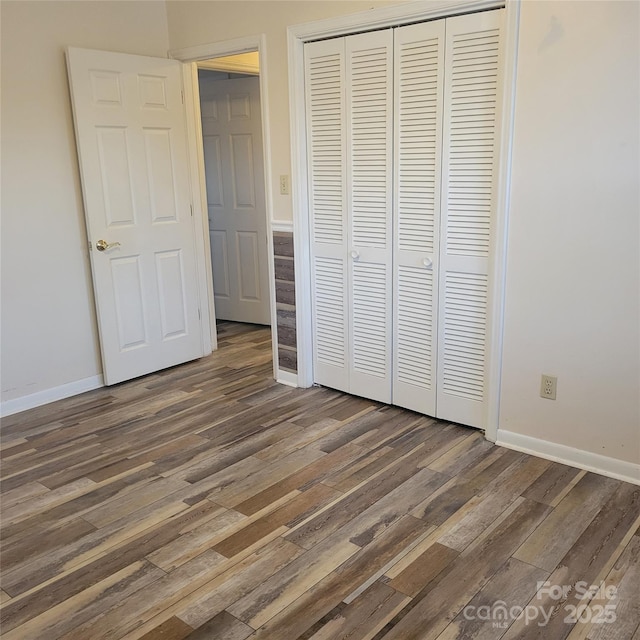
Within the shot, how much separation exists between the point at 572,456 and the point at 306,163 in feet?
6.81

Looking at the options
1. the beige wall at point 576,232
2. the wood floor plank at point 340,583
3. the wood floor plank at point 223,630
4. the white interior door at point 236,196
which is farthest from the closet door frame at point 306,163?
the wood floor plank at point 223,630

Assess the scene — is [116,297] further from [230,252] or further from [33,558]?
[33,558]

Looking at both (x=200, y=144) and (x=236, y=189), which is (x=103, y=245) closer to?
(x=200, y=144)

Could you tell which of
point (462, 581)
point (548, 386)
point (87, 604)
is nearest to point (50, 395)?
point (87, 604)

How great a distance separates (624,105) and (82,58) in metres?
2.84

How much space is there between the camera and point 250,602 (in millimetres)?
2008

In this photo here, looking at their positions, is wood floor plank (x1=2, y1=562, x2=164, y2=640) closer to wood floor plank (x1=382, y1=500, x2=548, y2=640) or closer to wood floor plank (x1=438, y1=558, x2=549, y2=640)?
wood floor plank (x1=382, y1=500, x2=548, y2=640)

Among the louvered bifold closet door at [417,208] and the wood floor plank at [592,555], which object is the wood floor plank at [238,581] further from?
the louvered bifold closet door at [417,208]

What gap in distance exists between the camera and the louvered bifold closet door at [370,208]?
124 inches

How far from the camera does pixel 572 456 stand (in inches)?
110

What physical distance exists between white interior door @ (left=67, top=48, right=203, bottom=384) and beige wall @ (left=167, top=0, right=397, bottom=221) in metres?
0.34

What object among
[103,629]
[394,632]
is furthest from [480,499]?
[103,629]

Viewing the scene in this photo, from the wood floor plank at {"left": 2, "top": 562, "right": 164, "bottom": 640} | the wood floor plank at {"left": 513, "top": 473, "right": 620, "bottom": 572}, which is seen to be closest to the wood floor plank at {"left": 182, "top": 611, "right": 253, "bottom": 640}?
the wood floor plank at {"left": 2, "top": 562, "right": 164, "bottom": 640}

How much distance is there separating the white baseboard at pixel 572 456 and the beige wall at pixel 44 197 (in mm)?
2564
